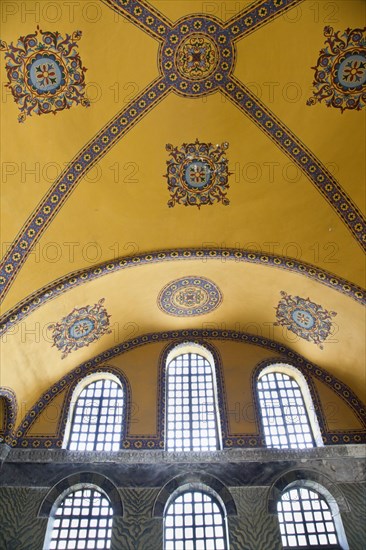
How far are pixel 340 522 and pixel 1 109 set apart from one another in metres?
10.0

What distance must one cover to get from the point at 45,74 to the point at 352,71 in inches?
198

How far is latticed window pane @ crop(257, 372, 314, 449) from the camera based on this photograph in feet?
34.0

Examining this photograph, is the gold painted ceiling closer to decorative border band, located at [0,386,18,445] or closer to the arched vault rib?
the arched vault rib

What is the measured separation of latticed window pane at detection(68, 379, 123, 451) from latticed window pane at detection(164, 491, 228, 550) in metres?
1.91

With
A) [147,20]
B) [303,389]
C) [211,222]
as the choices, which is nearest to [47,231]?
[211,222]

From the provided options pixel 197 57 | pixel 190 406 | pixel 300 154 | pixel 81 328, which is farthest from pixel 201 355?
pixel 197 57

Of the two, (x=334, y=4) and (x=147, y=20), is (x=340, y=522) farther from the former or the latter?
(x=147, y=20)

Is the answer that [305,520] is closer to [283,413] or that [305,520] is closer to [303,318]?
[283,413]

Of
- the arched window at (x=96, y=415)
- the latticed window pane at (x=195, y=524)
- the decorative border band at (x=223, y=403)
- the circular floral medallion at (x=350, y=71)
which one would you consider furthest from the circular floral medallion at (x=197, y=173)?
the latticed window pane at (x=195, y=524)

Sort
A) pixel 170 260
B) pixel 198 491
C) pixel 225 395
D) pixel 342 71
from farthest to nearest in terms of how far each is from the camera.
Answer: pixel 225 395
pixel 198 491
pixel 170 260
pixel 342 71

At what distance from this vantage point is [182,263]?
31.8 feet

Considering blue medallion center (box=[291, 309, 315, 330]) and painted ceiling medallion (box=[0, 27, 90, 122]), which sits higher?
painted ceiling medallion (box=[0, 27, 90, 122])

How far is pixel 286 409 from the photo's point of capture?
11.0 metres

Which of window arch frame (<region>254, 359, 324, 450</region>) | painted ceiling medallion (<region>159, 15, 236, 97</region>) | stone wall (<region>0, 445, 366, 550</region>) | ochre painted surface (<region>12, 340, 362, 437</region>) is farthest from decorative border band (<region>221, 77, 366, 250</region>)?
stone wall (<region>0, 445, 366, 550</region>)
